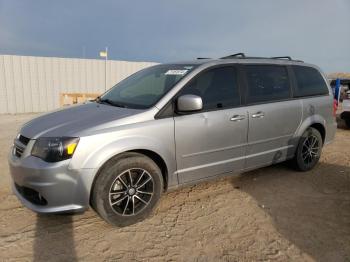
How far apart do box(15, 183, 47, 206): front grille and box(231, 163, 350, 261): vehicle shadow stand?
2458mm

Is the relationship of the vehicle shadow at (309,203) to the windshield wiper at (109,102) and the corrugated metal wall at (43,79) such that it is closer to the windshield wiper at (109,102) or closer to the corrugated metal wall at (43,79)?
the windshield wiper at (109,102)

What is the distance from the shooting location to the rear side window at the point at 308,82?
16.0 ft

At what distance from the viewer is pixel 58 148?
294 centimetres

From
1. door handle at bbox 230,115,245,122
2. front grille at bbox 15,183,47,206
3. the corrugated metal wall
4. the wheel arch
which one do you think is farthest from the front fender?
the corrugated metal wall

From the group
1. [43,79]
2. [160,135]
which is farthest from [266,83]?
[43,79]

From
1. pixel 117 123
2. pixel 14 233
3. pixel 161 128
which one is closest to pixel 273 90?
pixel 161 128

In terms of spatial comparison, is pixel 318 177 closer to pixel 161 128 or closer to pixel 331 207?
pixel 331 207

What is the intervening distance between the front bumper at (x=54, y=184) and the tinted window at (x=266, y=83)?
2.42 metres

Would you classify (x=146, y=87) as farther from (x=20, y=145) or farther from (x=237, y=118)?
(x=20, y=145)

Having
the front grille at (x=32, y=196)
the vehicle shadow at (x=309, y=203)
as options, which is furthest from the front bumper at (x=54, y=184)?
the vehicle shadow at (x=309, y=203)

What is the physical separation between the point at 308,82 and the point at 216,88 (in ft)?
6.57

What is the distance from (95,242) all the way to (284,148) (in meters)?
3.07

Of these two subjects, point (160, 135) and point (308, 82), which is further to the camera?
point (308, 82)

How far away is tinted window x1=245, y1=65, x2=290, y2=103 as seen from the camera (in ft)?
14.0
